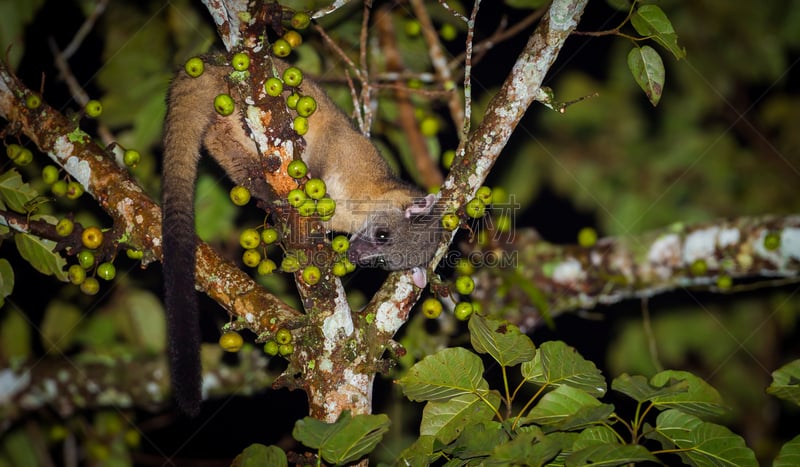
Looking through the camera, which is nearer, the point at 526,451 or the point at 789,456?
the point at 526,451

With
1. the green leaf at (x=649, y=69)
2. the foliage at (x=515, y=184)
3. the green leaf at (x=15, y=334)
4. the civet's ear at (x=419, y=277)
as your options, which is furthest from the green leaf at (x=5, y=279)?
the green leaf at (x=649, y=69)

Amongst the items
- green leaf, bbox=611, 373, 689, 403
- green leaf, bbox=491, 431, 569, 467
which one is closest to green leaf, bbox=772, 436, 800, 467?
green leaf, bbox=611, 373, 689, 403

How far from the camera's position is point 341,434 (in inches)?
78.3

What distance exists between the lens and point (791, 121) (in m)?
6.07

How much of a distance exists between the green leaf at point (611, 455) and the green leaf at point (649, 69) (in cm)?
150

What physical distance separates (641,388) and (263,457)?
51.6 inches

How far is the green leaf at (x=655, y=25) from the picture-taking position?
2.55 m

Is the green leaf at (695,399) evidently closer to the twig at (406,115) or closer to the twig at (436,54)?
the twig at (436,54)

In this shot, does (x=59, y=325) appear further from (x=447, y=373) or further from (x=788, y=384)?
(x=788, y=384)

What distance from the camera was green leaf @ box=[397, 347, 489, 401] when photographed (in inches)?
88.5

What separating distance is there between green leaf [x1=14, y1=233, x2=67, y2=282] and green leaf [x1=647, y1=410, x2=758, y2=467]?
107 inches

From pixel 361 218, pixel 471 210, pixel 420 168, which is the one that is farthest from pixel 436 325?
pixel 471 210

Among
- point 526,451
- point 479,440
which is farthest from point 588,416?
point 479,440

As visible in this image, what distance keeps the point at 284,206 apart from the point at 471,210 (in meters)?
0.91
